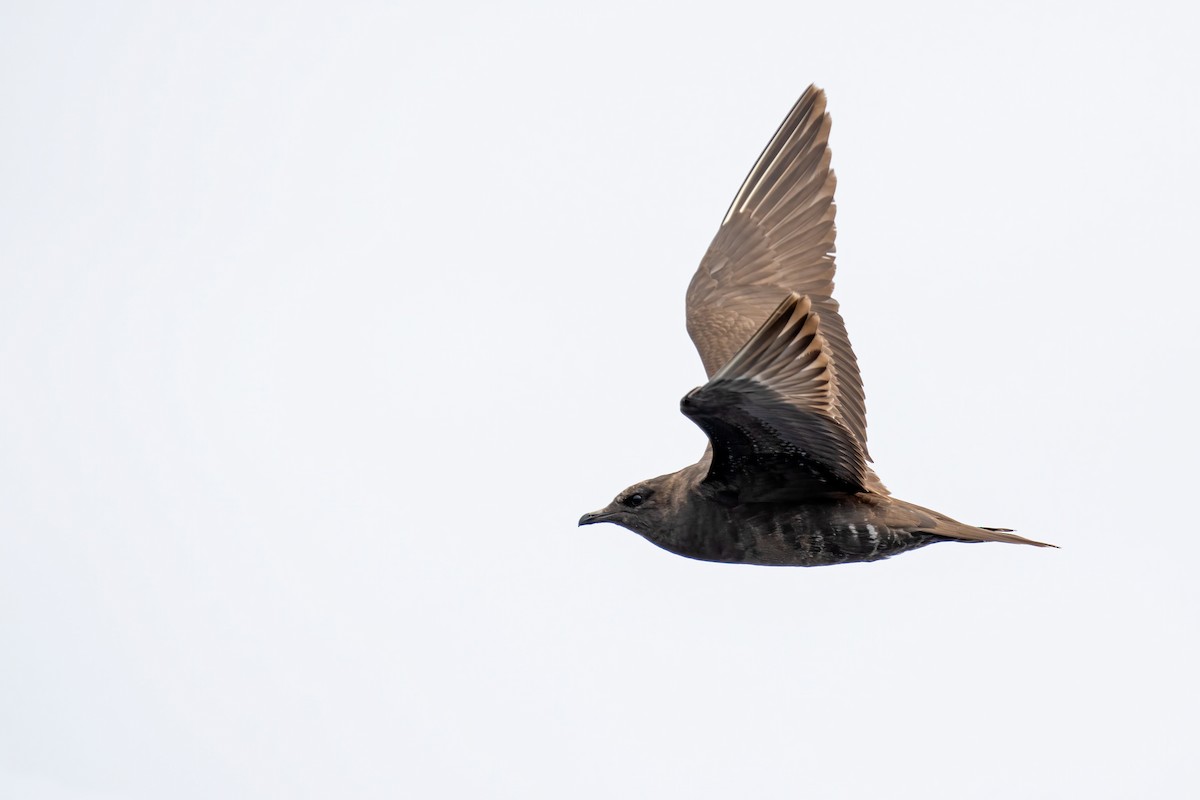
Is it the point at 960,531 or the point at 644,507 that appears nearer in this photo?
the point at 960,531

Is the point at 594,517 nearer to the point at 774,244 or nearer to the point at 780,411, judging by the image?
the point at 780,411

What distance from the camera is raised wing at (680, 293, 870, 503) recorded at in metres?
6.87

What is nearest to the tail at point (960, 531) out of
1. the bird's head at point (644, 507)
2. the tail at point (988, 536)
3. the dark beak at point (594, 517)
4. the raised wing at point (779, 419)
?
the tail at point (988, 536)

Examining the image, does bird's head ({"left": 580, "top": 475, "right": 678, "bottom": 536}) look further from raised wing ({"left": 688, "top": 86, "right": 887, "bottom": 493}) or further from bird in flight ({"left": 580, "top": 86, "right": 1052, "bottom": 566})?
raised wing ({"left": 688, "top": 86, "right": 887, "bottom": 493})

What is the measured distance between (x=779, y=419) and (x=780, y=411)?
0.10 metres

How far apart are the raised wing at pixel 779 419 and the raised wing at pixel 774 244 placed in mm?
1584

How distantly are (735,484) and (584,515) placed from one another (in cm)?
111

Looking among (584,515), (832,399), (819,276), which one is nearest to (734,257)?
(819,276)

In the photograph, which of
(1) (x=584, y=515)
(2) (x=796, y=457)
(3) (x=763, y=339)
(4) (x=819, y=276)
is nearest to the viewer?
(3) (x=763, y=339)

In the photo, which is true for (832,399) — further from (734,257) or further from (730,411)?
(734,257)

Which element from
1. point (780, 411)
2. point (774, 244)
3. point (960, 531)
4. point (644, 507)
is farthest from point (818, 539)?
point (774, 244)

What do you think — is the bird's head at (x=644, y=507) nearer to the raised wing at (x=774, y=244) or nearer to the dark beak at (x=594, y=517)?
the dark beak at (x=594, y=517)

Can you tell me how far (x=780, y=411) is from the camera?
7.30m

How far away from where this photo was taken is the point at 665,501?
8453 mm
